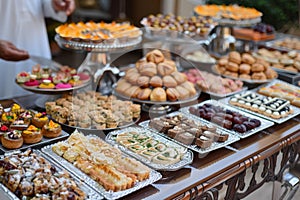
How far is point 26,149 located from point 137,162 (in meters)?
0.37

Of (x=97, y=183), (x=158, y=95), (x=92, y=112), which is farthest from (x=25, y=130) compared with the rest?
(x=158, y=95)

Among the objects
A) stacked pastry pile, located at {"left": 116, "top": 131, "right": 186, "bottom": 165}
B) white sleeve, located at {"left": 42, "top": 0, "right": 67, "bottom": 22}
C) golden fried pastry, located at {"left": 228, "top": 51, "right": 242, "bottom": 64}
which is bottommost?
stacked pastry pile, located at {"left": 116, "top": 131, "right": 186, "bottom": 165}

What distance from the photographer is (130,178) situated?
119cm

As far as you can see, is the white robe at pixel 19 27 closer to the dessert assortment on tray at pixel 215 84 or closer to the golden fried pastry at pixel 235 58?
the dessert assortment on tray at pixel 215 84

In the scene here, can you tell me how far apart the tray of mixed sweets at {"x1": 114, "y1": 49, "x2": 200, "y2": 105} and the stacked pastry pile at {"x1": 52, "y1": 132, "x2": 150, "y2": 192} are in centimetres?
39

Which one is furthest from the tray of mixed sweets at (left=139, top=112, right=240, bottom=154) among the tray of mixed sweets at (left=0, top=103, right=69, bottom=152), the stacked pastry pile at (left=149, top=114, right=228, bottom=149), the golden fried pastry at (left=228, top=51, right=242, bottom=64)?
the golden fried pastry at (left=228, top=51, right=242, bottom=64)

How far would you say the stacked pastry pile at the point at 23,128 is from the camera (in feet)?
4.41

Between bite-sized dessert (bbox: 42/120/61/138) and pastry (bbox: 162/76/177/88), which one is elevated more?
→ pastry (bbox: 162/76/177/88)

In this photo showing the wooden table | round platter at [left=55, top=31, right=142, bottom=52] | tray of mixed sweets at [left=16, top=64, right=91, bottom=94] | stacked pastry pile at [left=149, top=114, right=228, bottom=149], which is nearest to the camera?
the wooden table

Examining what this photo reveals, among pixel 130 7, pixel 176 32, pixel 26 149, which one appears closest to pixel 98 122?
pixel 26 149

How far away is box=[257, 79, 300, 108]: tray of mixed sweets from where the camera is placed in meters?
1.96

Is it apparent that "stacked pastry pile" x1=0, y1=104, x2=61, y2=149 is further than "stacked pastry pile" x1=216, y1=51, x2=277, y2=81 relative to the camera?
No

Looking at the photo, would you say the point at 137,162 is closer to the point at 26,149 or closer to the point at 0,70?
the point at 26,149

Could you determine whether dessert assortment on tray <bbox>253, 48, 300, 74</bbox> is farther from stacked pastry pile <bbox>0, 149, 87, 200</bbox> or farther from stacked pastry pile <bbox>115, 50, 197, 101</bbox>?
stacked pastry pile <bbox>0, 149, 87, 200</bbox>
